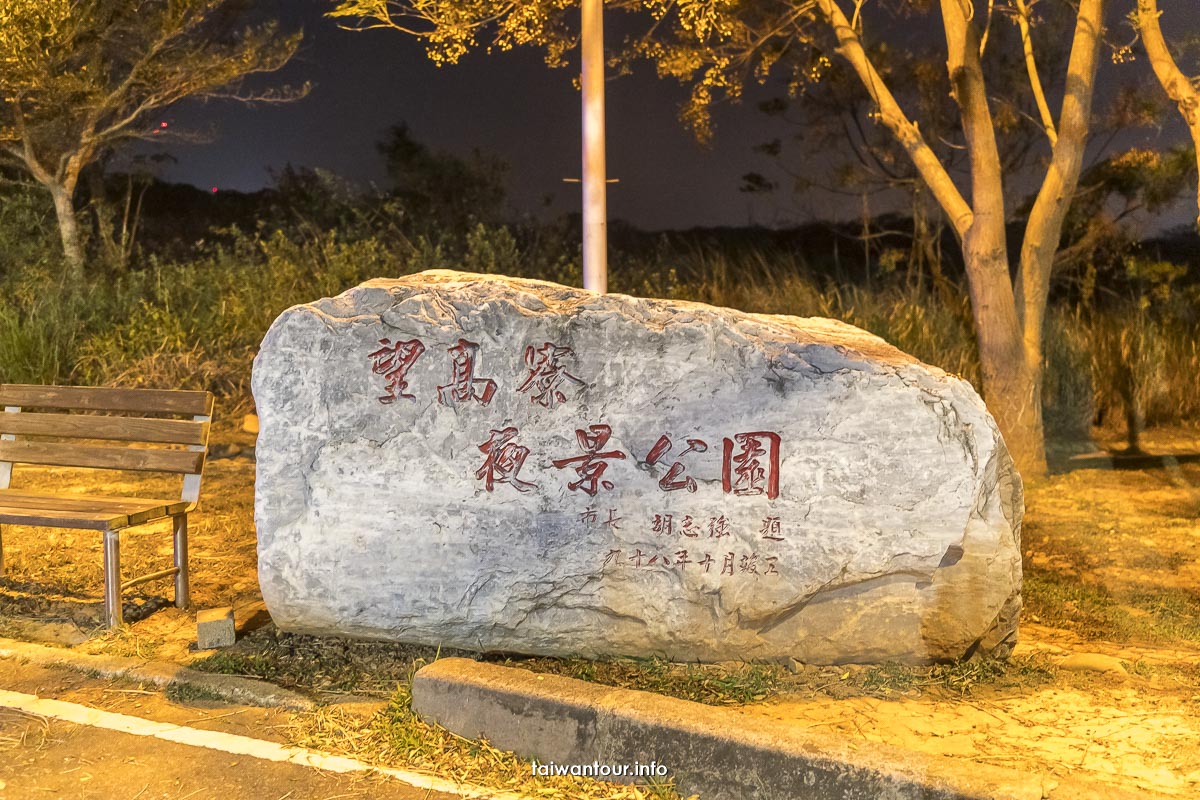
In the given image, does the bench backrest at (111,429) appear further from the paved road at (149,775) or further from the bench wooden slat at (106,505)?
the paved road at (149,775)

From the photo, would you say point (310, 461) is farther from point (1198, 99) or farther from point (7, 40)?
point (7, 40)

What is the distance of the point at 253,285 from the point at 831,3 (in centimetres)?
602

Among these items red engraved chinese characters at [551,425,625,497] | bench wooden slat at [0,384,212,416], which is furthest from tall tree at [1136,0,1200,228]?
bench wooden slat at [0,384,212,416]

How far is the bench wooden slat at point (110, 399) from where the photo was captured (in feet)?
17.0

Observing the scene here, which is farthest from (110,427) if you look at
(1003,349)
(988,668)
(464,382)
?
(1003,349)

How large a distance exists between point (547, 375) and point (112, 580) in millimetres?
2132

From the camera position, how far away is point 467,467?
4.30 meters

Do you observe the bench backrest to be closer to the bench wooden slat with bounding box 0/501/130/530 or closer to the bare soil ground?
the bench wooden slat with bounding box 0/501/130/530

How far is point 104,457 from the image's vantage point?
534 centimetres

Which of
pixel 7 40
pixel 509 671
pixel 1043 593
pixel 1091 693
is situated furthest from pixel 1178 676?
pixel 7 40

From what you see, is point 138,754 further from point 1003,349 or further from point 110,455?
point 1003,349

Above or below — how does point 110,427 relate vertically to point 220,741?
above

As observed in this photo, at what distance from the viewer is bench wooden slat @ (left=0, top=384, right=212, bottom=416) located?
204 inches

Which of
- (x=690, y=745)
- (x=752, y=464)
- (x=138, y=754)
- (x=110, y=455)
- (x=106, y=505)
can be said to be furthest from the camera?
(x=110, y=455)
